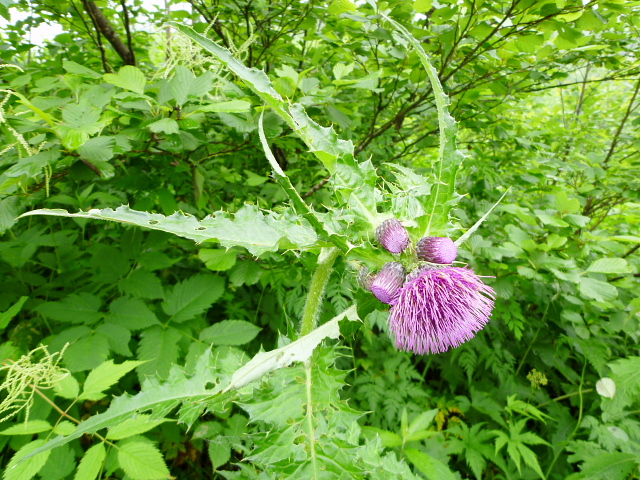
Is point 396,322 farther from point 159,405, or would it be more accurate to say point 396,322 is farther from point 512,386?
point 512,386

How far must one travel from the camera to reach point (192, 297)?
2.28 m

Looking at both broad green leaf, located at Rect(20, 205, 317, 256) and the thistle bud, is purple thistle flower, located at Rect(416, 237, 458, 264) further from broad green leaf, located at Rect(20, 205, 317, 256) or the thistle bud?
broad green leaf, located at Rect(20, 205, 317, 256)

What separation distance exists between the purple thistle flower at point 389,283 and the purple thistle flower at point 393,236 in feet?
0.21

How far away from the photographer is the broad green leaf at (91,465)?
1.60 metres

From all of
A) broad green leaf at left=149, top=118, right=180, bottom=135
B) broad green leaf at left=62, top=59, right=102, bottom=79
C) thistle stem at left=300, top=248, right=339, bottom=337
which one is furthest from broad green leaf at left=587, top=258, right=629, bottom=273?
broad green leaf at left=62, top=59, right=102, bottom=79

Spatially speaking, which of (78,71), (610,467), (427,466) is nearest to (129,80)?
(78,71)

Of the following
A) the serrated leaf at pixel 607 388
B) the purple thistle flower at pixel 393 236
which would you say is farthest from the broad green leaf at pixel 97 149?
the serrated leaf at pixel 607 388

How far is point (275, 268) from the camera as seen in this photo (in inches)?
103

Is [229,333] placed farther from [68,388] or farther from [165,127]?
[165,127]

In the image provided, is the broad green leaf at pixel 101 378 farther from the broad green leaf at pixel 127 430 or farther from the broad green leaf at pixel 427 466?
the broad green leaf at pixel 427 466

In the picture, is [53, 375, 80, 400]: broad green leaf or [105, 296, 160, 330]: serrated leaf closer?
[53, 375, 80, 400]: broad green leaf

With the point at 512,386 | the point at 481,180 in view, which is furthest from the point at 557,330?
the point at 481,180

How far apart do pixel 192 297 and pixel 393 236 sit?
1.52 meters

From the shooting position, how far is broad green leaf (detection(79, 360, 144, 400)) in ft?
5.62
